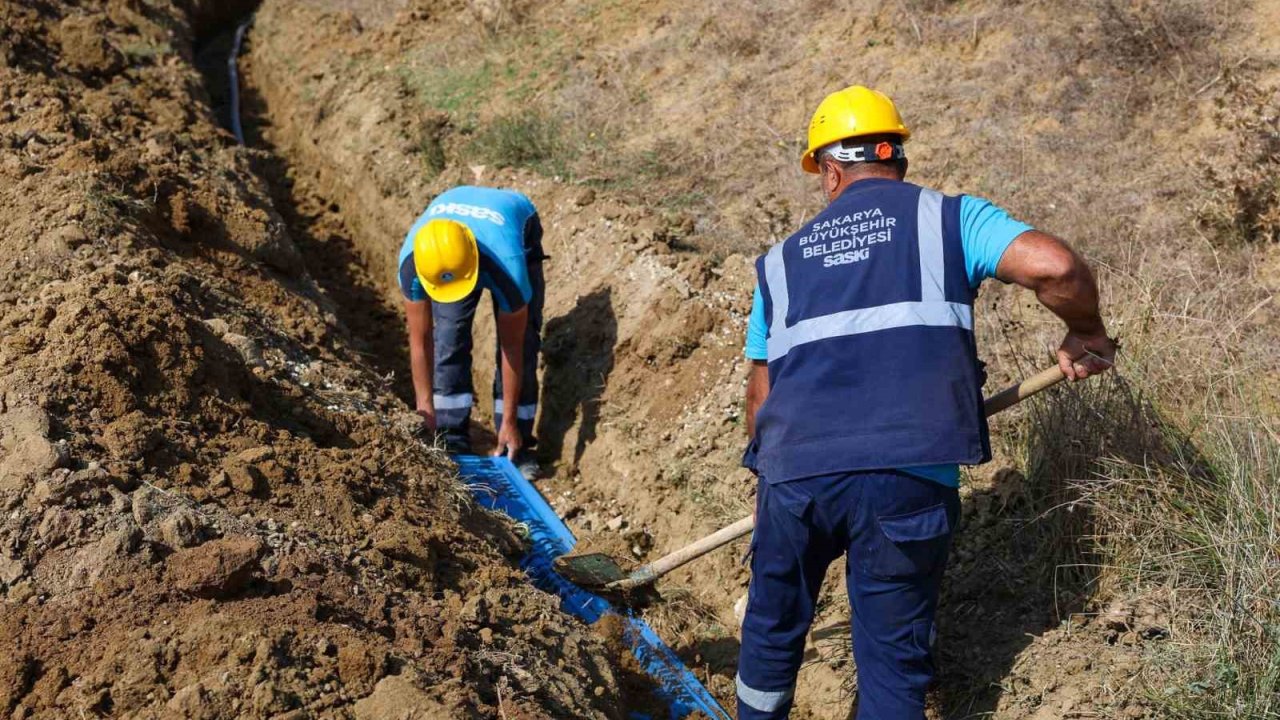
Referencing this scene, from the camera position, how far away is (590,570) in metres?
4.54

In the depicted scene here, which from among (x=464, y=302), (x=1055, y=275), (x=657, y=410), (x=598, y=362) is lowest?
(x=657, y=410)

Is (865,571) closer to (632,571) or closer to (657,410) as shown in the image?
(632,571)

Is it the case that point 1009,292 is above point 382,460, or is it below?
above

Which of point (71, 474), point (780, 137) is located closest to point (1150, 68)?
point (780, 137)

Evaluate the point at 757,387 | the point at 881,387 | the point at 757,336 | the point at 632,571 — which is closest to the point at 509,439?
the point at 632,571

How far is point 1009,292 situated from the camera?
539 centimetres

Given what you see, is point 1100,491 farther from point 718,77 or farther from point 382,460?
point 718,77

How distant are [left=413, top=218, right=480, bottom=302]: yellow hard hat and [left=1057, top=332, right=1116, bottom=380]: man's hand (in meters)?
3.10

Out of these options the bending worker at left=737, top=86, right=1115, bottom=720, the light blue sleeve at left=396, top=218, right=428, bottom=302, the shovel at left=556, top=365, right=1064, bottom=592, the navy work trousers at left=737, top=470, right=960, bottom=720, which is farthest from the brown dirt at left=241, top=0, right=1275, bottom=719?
the light blue sleeve at left=396, top=218, right=428, bottom=302

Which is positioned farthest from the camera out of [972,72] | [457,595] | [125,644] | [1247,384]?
[972,72]

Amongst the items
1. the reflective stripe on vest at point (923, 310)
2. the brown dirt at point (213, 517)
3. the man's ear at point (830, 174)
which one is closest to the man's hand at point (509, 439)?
the brown dirt at point (213, 517)

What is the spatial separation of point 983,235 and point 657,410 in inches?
116

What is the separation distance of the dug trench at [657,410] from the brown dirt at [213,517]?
2.94 feet

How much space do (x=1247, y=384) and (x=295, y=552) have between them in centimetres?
351
